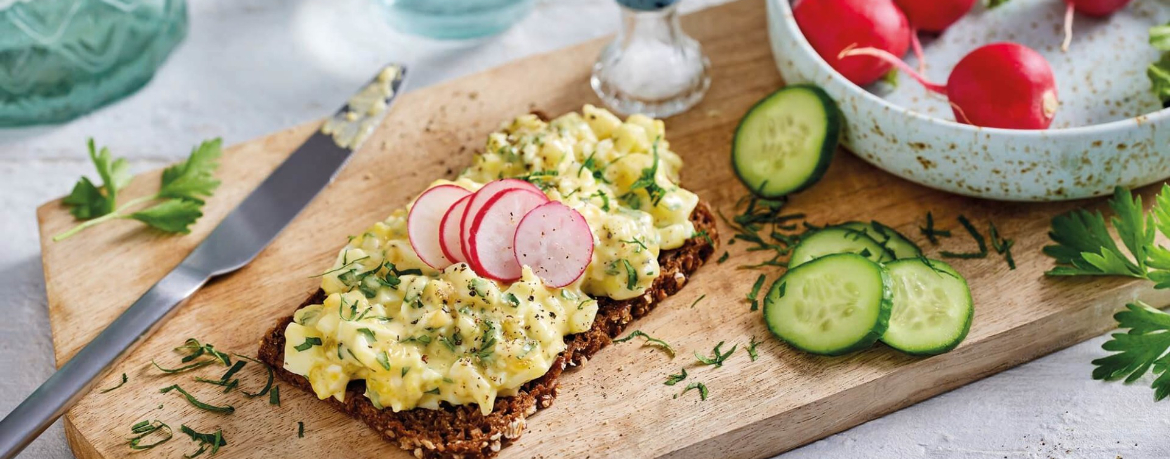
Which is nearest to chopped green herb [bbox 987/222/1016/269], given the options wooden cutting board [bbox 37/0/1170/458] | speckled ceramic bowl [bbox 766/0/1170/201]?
wooden cutting board [bbox 37/0/1170/458]

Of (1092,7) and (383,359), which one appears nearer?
(383,359)

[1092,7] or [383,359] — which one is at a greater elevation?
[1092,7]

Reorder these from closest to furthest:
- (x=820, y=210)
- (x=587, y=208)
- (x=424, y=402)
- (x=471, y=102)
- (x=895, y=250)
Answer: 1. (x=424, y=402)
2. (x=587, y=208)
3. (x=895, y=250)
4. (x=820, y=210)
5. (x=471, y=102)

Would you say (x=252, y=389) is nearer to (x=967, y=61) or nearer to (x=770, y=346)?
(x=770, y=346)

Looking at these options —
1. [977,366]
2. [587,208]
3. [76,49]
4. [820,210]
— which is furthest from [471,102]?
[977,366]

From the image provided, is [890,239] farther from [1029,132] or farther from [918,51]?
[918,51]

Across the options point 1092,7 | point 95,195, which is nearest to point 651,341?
point 95,195

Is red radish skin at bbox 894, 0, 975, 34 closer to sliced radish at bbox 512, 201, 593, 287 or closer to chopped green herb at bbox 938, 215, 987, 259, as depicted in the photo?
chopped green herb at bbox 938, 215, 987, 259

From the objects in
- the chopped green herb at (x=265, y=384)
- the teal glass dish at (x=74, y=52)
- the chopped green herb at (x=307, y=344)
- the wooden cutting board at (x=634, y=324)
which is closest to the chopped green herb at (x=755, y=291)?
the wooden cutting board at (x=634, y=324)
